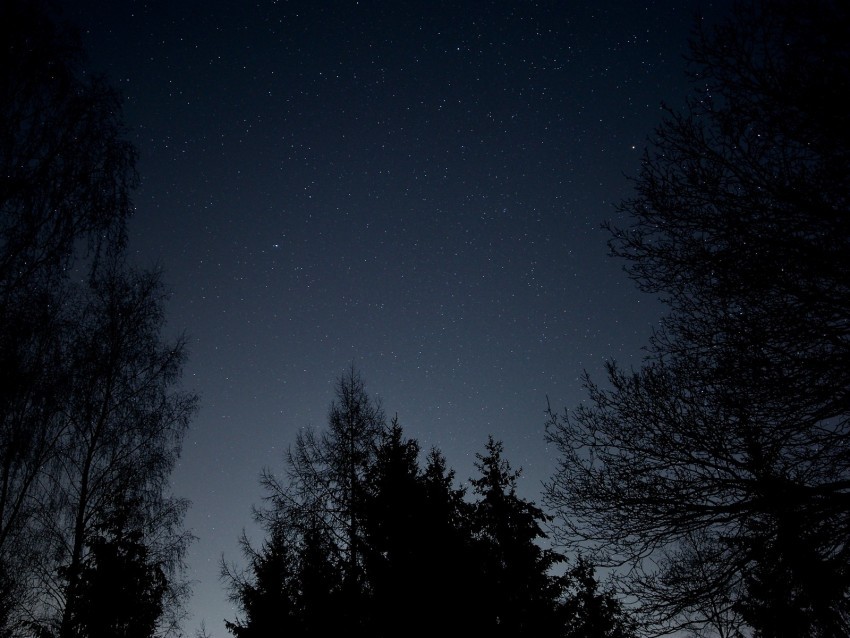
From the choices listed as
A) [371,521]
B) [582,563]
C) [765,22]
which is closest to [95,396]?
[371,521]

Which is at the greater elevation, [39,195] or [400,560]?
[39,195]

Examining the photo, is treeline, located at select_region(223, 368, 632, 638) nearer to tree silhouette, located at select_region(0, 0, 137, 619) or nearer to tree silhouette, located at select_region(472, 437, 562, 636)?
tree silhouette, located at select_region(472, 437, 562, 636)

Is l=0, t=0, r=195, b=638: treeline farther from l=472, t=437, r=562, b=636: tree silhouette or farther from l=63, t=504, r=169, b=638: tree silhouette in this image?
l=472, t=437, r=562, b=636: tree silhouette

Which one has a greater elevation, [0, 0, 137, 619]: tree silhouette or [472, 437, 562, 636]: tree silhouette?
[0, 0, 137, 619]: tree silhouette

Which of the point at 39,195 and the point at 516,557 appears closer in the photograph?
the point at 39,195

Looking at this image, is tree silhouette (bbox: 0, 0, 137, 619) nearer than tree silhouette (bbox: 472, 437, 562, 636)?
Yes

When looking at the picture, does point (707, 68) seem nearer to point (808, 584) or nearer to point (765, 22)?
point (765, 22)

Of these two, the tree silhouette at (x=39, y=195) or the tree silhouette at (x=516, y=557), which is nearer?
the tree silhouette at (x=39, y=195)

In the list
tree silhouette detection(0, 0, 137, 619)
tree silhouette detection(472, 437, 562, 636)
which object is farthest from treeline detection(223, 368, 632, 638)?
tree silhouette detection(0, 0, 137, 619)

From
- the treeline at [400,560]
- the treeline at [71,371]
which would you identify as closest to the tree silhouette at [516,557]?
the treeline at [400,560]

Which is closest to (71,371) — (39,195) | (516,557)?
(39,195)

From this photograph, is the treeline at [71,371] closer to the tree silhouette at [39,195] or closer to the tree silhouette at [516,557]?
the tree silhouette at [39,195]

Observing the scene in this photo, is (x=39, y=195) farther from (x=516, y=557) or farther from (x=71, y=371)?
(x=516, y=557)

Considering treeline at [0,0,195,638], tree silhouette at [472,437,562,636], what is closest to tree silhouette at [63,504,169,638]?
treeline at [0,0,195,638]
